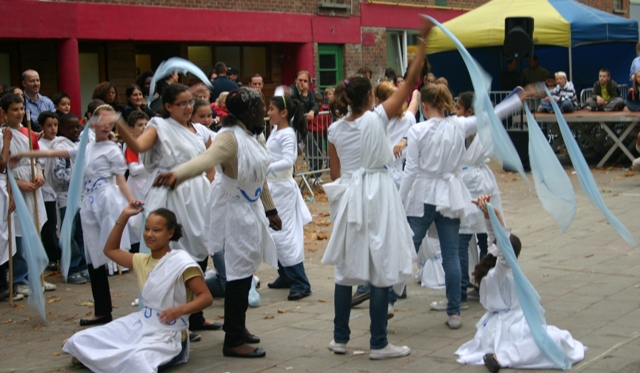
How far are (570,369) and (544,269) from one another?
3.32m

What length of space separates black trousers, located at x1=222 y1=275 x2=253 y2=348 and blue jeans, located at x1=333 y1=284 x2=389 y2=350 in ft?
2.10

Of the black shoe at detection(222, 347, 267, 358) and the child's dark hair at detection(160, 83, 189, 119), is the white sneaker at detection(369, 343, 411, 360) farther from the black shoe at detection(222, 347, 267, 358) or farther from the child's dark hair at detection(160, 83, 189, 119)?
the child's dark hair at detection(160, 83, 189, 119)

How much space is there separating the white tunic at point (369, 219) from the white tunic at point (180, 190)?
1132 millimetres

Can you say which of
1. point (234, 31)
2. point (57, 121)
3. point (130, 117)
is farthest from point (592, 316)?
point (234, 31)

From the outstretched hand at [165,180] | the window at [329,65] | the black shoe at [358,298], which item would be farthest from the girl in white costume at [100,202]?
the window at [329,65]

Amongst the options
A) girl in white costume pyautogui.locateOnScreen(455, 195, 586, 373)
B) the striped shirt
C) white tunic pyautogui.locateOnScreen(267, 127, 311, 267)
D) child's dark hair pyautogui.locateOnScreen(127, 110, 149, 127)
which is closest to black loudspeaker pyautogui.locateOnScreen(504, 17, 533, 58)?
the striped shirt

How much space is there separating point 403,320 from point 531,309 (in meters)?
1.59

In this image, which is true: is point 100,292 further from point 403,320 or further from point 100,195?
point 403,320

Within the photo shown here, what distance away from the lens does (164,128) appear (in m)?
6.63

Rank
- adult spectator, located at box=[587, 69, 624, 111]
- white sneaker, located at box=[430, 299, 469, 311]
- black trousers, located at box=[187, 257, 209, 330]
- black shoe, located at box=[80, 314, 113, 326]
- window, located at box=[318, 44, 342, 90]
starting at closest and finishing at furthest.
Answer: black trousers, located at box=[187, 257, 209, 330], black shoe, located at box=[80, 314, 113, 326], white sneaker, located at box=[430, 299, 469, 311], adult spectator, located at box=[587, 69, 624, 111], window, located at box=[318, 44, 342, 90]

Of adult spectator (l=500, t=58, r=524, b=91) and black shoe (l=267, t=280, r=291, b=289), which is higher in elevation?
adult spectator (l=500, t=58, r=524, b=91)

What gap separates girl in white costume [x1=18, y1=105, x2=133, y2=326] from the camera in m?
7.26

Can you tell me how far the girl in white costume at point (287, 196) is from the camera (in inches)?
322

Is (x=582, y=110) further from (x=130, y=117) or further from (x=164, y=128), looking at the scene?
(x=164, y=128)
